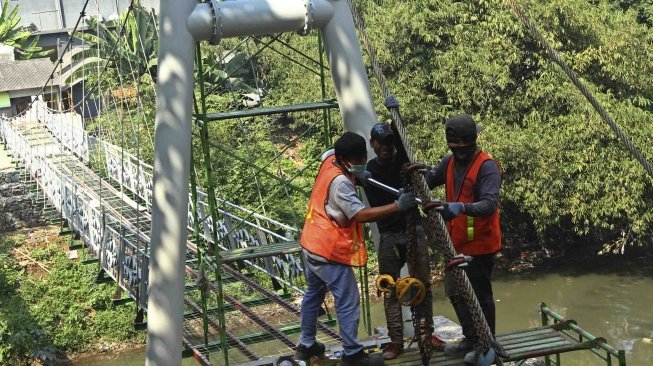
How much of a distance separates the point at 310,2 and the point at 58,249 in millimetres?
11496

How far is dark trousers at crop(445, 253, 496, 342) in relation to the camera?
12.4 ft

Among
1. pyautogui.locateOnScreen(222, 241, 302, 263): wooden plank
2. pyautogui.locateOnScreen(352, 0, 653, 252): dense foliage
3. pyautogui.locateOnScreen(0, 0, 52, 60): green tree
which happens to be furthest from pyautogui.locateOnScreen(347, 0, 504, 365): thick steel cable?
pyautogui.locateOnScreen(0, 0, 52, 60): green tree

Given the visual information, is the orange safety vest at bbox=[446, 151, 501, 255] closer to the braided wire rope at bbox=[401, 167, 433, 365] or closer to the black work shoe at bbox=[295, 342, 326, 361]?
the braided wire rope at bbox=[401, 167, 433, 365]

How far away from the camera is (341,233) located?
3771 mm

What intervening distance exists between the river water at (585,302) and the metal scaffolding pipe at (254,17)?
7690 mm

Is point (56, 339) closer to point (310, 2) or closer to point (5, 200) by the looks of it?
point (5, 200)

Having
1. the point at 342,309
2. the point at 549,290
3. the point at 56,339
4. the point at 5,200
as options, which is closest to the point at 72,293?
the point at 56,339

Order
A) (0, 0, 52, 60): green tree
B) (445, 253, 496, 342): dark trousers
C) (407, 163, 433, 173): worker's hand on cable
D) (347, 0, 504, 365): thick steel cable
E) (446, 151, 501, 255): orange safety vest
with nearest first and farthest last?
(347, 0, 504, 365): thick steel cable → (407, 163, 433, 173): worker's hand on cable → (446, 151, 501, 255): orange safety vest → (445, 253, 496, 342): dark trousers → (0, 0, 52, 60): green tree

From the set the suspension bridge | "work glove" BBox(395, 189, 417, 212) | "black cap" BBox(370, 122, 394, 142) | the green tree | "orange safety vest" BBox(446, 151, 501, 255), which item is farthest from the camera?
the green tree

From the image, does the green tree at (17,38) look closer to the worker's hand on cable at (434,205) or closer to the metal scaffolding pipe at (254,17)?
the metal scaffolding pipe at (254,17)

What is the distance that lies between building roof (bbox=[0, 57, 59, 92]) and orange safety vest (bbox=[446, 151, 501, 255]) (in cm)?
1942

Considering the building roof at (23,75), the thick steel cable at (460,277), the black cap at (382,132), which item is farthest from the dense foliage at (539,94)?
the building roof at (23,75)

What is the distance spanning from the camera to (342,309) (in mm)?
3826

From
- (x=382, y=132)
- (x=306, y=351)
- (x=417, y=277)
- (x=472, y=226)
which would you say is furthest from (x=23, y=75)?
(x=472, y=226)
